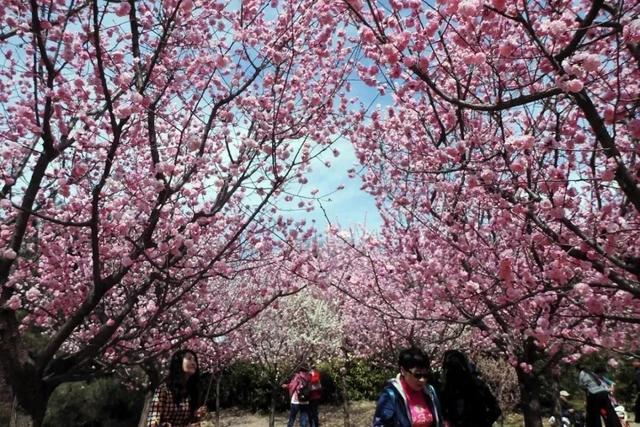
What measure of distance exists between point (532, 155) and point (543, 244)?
0.73m

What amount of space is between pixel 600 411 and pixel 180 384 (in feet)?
20.2

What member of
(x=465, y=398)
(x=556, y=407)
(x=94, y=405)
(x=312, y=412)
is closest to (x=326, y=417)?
(x=312, y=412)

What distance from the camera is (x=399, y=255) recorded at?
7316mm

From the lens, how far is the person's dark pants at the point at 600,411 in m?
7.11

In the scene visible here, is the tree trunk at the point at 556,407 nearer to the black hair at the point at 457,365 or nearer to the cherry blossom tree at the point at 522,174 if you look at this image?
the cherry blossom tree at the point at 522,174

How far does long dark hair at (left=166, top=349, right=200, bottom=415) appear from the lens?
157 inches

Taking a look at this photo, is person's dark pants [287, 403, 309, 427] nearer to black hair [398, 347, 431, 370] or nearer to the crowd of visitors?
the crowd of visitors

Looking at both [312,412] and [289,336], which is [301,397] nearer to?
[312,412]

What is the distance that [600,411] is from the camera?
287 inches

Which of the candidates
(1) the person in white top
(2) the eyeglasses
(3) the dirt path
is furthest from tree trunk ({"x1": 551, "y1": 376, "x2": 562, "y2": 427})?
(3) the dirt path

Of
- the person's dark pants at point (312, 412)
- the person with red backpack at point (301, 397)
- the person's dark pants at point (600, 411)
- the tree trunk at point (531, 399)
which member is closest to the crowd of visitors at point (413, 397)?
the tree trunk at point (531, 399)

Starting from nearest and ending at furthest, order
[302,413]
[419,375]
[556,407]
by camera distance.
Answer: [419,375] → [556,407] → [302,413]

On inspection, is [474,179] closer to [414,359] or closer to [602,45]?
[414,359]

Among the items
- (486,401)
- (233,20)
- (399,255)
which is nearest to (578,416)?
(399,255)
